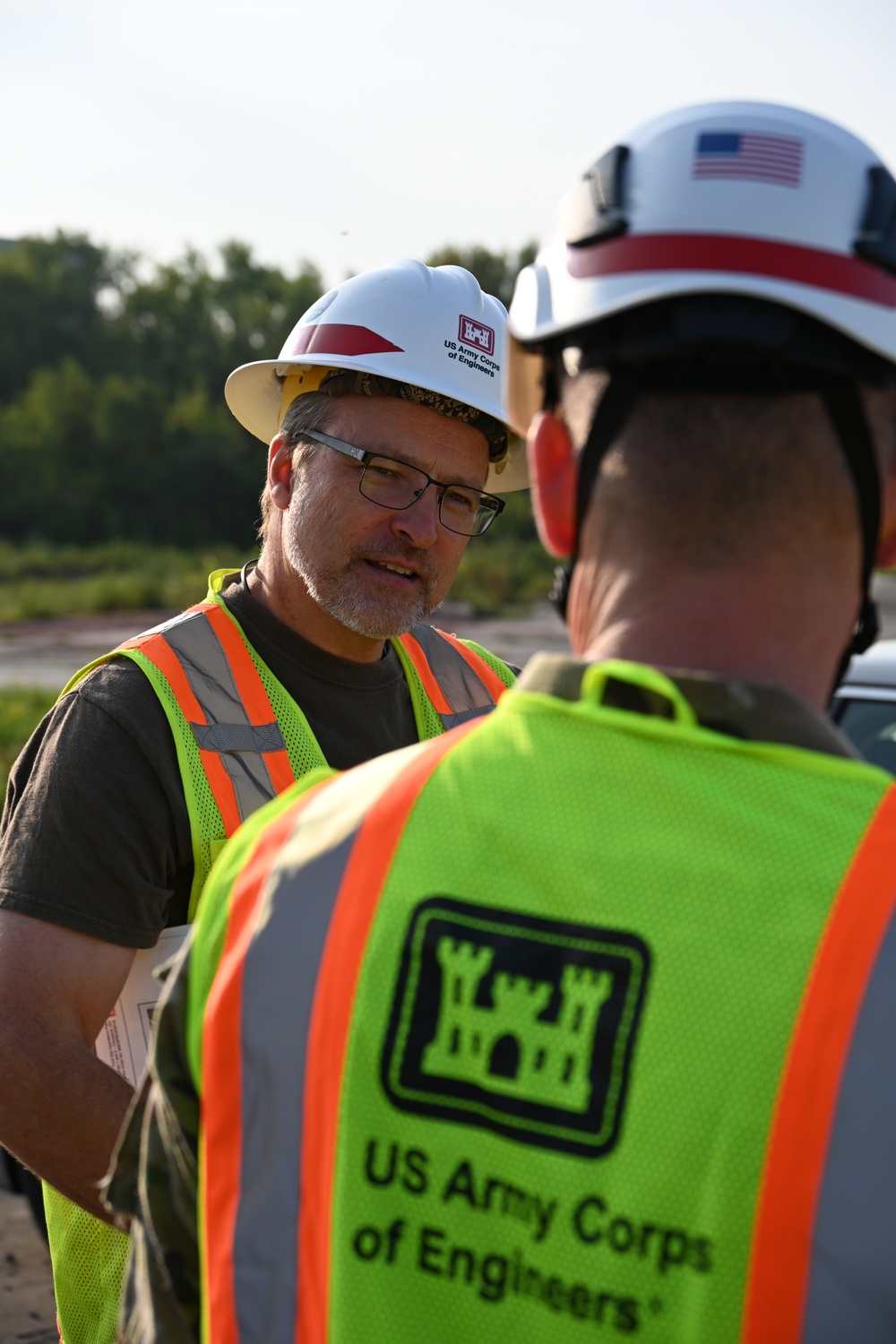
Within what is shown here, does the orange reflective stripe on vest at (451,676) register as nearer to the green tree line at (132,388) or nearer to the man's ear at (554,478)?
the man's ear at (554,478)

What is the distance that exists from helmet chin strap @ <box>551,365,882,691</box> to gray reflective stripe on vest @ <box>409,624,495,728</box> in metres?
1.80

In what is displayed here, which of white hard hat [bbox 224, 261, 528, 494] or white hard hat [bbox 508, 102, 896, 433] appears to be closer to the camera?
white hard hat [bbox 508, 102, 896, 433]

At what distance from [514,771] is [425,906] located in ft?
0.49

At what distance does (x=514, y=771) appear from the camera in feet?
3.57

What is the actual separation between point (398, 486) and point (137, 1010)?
131 centimetres

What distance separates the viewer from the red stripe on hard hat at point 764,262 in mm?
1128

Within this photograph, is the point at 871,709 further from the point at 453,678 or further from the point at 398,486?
the point at 398,486

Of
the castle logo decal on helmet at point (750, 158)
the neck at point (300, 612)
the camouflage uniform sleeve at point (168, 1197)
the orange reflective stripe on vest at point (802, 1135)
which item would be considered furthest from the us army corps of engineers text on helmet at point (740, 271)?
the neck at point (300, 612)

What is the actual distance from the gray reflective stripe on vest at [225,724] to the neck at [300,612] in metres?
0.24

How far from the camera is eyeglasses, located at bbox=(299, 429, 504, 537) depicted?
273 cm

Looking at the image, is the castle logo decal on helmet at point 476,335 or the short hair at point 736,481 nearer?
the short hair at point 736,481

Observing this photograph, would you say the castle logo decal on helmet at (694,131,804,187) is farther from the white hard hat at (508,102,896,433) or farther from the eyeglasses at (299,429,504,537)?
the eyeglasses at (299,429,504,537)

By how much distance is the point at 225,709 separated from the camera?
2.35m

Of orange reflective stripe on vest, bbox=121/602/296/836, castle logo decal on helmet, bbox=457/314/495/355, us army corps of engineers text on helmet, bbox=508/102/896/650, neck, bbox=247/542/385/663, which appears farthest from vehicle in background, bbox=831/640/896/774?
us army corps of engineers text on helmet, bbox=508/102/896/650
